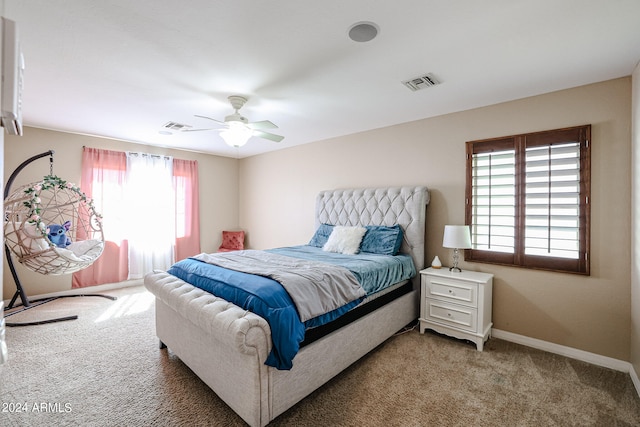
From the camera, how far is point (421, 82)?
9.14 feet

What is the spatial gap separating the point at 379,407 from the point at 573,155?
284cm

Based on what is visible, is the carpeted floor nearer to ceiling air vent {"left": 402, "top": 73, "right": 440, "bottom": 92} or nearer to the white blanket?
the white blanket

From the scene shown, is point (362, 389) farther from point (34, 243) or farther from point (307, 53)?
point (34, 243)

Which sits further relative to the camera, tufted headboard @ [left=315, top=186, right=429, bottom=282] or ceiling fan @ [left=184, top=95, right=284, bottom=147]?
tufted headboard @ [left=315, top=186, right=429, bottom=282]

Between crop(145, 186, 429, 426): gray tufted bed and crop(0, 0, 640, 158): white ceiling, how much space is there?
6.08 feet

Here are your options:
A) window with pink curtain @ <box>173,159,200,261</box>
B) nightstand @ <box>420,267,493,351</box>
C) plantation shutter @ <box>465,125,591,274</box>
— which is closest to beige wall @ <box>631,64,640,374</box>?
plantation shutter @ <box>465,125,591,274</box>

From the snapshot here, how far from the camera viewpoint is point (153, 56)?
7.63ft

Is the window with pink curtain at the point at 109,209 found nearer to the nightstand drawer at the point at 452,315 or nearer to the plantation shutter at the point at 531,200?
Result: the nightstand drawer at the point at 452,315

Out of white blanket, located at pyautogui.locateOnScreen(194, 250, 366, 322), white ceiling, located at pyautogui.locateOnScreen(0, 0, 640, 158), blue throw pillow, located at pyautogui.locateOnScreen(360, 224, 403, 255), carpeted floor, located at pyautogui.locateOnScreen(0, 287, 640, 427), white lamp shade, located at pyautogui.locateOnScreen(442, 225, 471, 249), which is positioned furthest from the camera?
blue throw pillow, located at pyautogui.locateOnScreen(360, 224, 403, 255)

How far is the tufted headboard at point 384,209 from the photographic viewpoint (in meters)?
3.66

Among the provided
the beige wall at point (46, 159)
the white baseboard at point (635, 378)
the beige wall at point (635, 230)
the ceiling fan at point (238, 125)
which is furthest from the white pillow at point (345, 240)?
the beige wall at point (46, 159)

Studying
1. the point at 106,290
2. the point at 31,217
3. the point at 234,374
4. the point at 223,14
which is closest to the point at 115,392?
the point at 234,374

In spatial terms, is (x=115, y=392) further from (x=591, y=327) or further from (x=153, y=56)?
(x=591, y=327)

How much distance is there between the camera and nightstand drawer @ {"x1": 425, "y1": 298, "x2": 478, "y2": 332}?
302 cm
